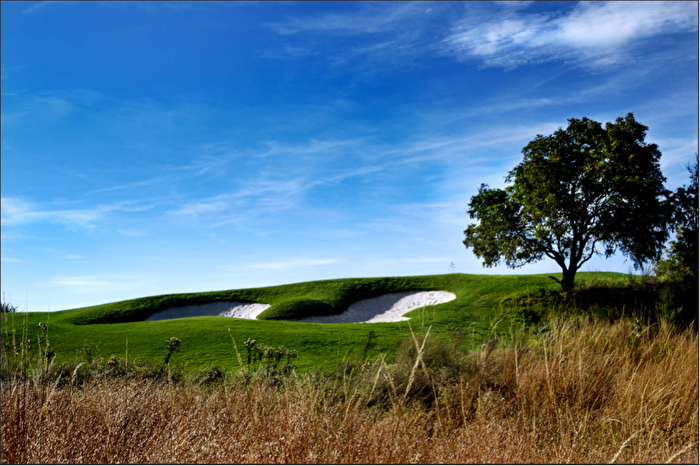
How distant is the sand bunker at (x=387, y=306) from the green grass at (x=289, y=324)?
504 mm

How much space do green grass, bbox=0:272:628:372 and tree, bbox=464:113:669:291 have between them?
8.07 feet

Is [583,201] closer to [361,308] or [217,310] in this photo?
[361,308]

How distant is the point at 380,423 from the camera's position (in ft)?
14.1

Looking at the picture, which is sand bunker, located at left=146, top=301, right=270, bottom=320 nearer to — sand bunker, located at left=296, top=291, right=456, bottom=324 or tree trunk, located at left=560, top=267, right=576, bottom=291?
sand bunker, located at left=296, top=291, right=456, bottom=324

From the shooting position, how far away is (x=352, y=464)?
3693 millimetres

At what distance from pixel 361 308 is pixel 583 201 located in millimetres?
11421

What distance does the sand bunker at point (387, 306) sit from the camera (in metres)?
21.4

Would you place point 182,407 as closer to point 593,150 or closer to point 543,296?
point 543,296

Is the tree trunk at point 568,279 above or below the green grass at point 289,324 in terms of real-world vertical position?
above

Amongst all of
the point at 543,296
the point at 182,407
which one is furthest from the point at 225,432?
the point at 543,296

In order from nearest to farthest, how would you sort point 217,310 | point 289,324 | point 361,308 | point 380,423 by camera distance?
point 380,423 → point 289,324 → point 361,308 → point 217,310

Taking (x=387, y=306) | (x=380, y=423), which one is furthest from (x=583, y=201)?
(x=380, y=423)

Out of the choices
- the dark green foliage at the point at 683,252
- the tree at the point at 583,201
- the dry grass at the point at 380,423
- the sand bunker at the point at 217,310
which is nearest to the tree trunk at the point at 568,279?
the tree at the point at 583,201

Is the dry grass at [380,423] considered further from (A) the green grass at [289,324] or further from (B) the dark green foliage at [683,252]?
(B) the dark green foliage at [683,252]
